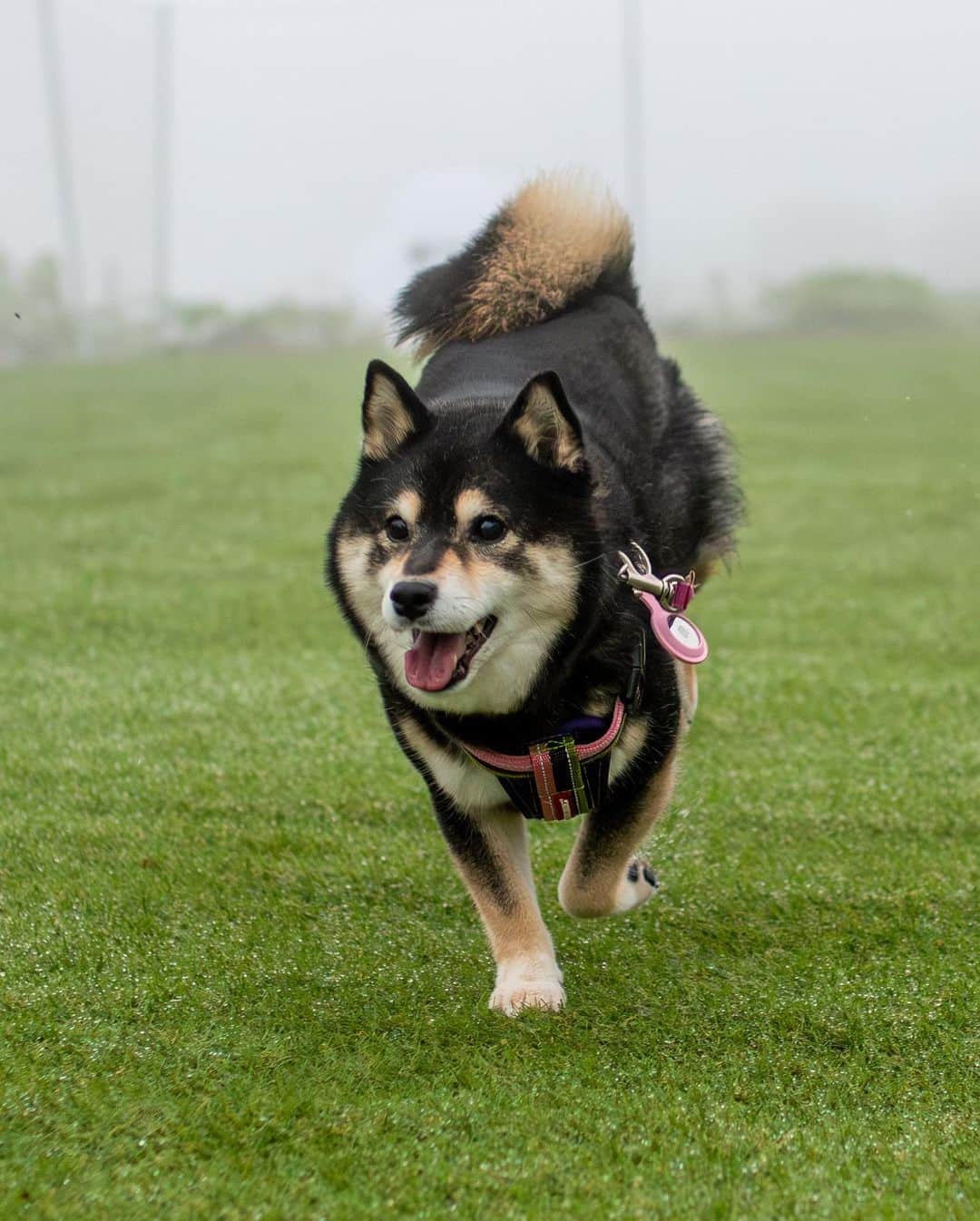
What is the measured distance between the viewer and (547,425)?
2.86 m

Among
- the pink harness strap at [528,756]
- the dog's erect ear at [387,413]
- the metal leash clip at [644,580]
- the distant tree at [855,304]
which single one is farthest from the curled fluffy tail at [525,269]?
the distant tree at [855,304]

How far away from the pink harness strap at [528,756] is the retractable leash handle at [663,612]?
18 cm

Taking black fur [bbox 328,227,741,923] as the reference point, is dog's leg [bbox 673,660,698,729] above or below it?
below

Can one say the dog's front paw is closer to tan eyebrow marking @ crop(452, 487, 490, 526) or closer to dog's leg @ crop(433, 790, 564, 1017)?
dog's leg @ crop(433, 790, 564, 1017)

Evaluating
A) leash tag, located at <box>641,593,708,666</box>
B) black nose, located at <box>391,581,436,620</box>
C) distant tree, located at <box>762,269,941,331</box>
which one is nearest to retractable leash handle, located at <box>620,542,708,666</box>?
leash tag, located at <box>641,593,708,666</box>

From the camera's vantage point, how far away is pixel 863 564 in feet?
26.9

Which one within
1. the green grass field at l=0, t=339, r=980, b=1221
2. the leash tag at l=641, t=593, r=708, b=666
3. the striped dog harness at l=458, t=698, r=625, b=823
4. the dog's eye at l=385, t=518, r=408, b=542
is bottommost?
the green grass field at l=0, t=339, r=980, b=1221

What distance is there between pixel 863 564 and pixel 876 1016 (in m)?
Answer: 5.48

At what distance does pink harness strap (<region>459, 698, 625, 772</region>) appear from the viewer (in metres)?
2.97

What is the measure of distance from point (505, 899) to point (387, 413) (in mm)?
1130

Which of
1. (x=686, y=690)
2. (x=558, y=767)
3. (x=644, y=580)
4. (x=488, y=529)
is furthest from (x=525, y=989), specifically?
(x=686, y=690)

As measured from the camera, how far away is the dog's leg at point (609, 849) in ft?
10.7

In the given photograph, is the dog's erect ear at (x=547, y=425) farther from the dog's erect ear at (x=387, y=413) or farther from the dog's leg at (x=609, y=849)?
the dog's leg at (x=609, y=849)

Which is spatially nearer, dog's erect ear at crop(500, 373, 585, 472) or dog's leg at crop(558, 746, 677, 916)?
dog's erect ear at crop(500, 373, 585, 472)
